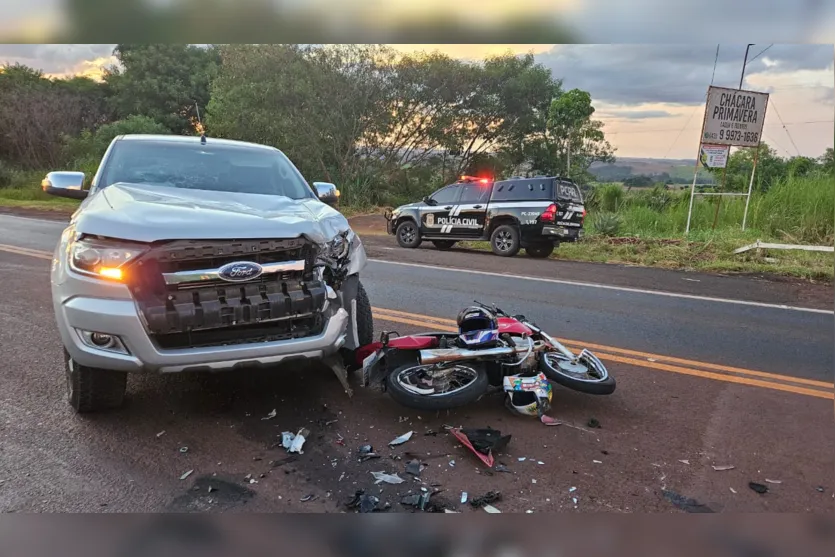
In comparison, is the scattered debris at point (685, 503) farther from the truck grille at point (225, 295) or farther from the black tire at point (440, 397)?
the truck grille at point (225, 295)

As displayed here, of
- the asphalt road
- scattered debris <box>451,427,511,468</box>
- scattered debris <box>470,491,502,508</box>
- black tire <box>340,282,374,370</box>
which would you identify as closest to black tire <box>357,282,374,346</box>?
black tire <box>340,282,374,370</box>

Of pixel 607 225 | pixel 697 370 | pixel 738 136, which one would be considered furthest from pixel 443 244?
pixel 697 370

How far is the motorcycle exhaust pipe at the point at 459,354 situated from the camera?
376 centimetres

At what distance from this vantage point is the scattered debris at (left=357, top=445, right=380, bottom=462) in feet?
10.5

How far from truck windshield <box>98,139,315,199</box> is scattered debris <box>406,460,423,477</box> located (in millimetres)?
2478

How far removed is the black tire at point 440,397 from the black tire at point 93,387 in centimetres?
166

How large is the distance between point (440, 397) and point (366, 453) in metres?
0.59

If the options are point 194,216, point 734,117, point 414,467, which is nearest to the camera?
point 414,467

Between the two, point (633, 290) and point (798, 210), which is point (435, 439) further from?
point (798, 210)

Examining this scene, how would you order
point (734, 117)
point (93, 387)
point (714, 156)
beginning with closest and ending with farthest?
point (93, 387)
point (734, 117)
point (714, 156)

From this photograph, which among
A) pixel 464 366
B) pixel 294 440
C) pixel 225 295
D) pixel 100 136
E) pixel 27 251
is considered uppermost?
pixel 100 136

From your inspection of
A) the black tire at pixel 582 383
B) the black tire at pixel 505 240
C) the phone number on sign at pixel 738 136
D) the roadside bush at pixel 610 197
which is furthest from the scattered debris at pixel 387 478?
the roadside bush at pixel 610 197

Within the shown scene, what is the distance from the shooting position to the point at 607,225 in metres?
15.1

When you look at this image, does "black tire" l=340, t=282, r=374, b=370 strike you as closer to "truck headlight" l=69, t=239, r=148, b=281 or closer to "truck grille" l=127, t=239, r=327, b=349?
"truck grille" l=127, t=239, r=327, b=349
